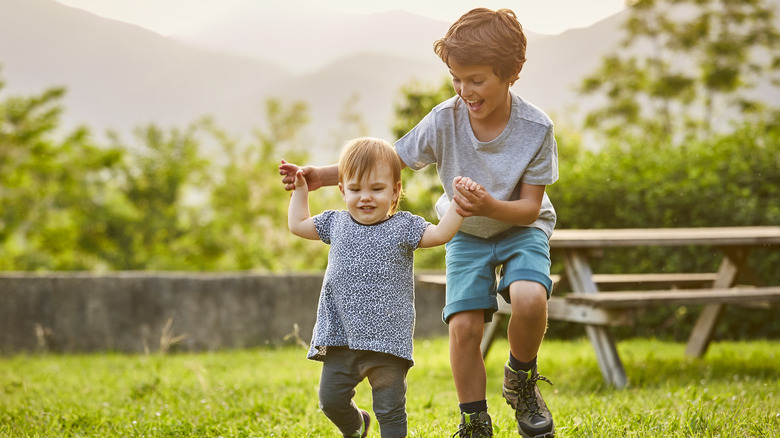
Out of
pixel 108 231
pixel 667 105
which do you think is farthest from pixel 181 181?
pixel 667 105

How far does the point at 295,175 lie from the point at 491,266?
31.6 inches

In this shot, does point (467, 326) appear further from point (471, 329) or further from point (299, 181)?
point (299, 181)

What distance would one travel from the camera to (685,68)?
57.6 ft

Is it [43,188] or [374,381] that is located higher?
[43,188]

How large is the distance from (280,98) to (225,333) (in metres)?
9.29

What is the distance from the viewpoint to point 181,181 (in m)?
11.9

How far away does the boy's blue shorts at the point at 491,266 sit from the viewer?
2635 millimetres

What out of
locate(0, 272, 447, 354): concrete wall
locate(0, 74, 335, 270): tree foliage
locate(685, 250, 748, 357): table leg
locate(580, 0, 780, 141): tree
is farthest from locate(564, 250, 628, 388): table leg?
locate(580, 0, 780, 141): tree

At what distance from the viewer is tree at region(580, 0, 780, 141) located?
16609 millimetres

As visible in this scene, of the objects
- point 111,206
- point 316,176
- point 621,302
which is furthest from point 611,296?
point 111,206

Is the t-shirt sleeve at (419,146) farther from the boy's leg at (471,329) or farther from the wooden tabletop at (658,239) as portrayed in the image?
the wooden tabletop at (658,239)

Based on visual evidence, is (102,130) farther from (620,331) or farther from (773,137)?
(773,137)

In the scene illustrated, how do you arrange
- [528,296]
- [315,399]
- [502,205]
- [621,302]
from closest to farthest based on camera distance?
1. [502,205]
2. [528,296]
3. [315,399]
4. [621,302]

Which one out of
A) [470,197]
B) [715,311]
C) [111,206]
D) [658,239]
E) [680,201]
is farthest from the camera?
[111,206]
